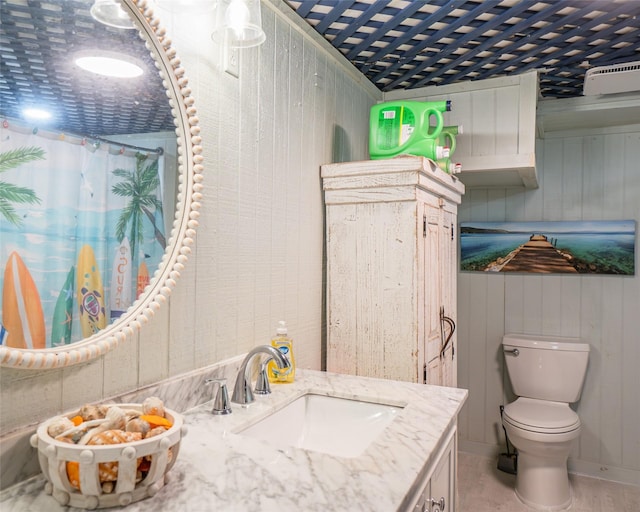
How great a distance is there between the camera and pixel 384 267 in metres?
2.03

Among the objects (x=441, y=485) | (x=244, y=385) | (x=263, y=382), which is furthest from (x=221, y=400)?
(x=441, y=485)

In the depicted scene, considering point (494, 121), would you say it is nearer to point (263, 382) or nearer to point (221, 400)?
point (263, 382)

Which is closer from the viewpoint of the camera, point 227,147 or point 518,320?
point 227,147

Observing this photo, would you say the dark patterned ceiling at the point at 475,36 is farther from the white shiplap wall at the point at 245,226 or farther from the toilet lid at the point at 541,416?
the toilet lid at the point at 541,416

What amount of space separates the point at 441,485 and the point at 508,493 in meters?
1.82

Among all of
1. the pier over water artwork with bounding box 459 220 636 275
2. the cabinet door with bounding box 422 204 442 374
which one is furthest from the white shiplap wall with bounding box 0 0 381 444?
the pier over water artwork with bounding box 459 220 636 275

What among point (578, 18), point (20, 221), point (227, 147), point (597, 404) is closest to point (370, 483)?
point (20, 221)

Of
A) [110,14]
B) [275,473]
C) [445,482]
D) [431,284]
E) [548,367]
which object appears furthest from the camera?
[548,367]

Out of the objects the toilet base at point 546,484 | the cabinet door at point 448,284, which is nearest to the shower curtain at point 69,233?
the cabinet door at point 448,284

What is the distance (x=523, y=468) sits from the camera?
2.80 meters

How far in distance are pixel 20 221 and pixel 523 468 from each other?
2.82 m

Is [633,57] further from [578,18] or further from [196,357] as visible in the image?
[196,357]

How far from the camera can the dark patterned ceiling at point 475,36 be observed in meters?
1.97

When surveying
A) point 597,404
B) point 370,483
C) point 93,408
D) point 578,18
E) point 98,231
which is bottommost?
point 597,404
